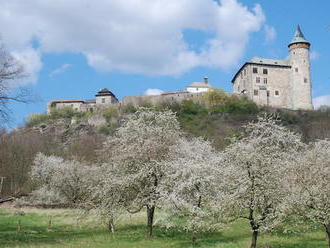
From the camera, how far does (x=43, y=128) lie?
4902 inches

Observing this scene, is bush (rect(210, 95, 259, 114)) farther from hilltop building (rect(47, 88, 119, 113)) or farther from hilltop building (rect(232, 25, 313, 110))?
hilltop building (rect(47, 88, 119, 113))

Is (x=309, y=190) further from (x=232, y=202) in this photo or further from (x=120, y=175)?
(x=120, y=175)

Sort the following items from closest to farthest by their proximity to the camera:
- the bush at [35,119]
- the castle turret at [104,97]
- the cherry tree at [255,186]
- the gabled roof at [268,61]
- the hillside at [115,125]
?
the cherry tree at [255,186]
the hillside at [115,125]
the gabled roof at [268,61]
the bush at [35,119]
the castle turret at [104,97]

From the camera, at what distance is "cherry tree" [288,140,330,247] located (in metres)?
19.2

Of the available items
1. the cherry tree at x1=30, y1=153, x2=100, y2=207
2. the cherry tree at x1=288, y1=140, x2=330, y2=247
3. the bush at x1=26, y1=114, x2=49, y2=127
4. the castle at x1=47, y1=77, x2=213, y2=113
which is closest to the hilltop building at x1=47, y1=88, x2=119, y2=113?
the castle at x1=47, y1=77, x2=213, y2=113

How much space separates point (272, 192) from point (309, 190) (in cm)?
178

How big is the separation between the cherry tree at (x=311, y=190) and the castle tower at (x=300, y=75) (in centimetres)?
10869

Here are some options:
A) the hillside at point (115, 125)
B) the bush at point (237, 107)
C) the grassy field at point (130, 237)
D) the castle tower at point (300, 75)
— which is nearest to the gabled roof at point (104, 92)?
the hillside at point (115, 125)

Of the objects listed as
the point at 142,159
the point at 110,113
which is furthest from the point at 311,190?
the point at 110,113

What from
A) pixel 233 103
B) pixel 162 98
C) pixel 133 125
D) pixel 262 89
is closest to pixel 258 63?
pixel 262 89

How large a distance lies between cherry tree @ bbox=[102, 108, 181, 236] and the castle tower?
10613cm

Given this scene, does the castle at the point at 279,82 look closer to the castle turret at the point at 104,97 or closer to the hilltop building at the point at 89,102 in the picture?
the hilltop building at the point at 89,102

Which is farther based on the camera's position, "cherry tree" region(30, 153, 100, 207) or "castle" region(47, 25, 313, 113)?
"castle" region(47, 25, 313, 113)

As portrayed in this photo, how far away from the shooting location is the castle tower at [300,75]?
5000 inches
